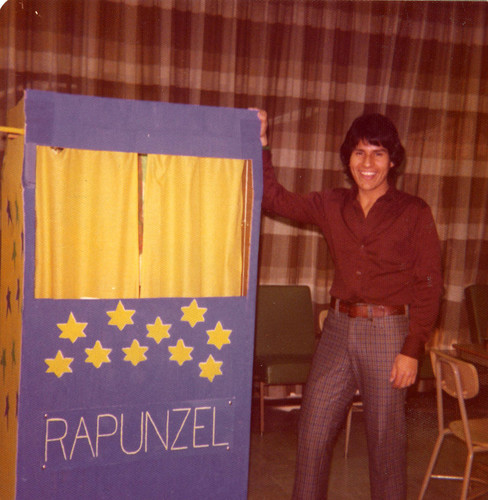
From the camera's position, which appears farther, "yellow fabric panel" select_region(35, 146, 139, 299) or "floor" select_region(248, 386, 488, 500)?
"floor" select_region(248, 386, 488, 500)

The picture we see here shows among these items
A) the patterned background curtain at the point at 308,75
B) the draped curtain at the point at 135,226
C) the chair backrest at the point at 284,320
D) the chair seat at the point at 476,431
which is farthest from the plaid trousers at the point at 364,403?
the patterned background curtain at the point at 308,75

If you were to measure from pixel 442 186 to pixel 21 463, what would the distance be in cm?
367

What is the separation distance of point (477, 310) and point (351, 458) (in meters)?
1.46

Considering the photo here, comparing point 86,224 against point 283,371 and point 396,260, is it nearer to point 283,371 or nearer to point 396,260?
point 396,260

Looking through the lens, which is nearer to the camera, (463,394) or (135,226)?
(135,226)

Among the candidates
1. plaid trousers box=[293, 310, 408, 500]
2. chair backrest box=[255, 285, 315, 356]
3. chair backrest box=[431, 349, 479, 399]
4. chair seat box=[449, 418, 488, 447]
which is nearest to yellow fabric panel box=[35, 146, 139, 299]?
plaid trousers box=[293, 310, 408, 500]

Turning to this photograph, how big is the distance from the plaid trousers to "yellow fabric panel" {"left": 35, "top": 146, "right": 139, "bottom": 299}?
81 centimetres

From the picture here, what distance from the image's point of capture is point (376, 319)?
2.29 m

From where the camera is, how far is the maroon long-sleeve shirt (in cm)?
227

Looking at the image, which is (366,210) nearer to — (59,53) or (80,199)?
(80,199)

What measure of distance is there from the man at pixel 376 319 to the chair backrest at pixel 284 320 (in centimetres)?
181

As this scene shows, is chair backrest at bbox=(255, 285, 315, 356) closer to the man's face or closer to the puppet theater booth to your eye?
the puppet theater booth

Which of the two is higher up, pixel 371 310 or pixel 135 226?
pixel 135 226

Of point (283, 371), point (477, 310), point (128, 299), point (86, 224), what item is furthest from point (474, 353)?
point (86, 224)
